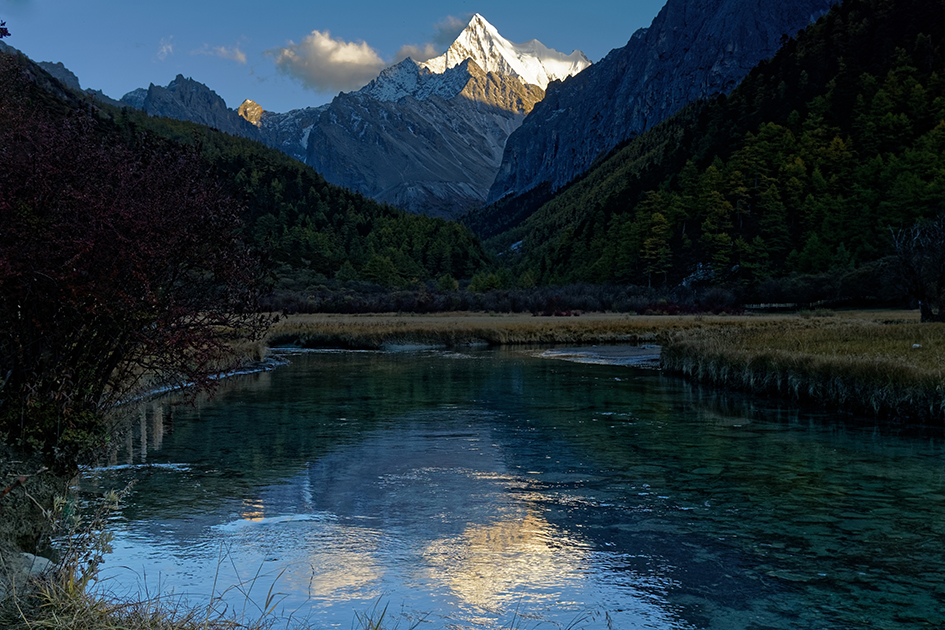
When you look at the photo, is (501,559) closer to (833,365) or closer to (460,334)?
(833,365)

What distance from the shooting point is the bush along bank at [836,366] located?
68.2 ft

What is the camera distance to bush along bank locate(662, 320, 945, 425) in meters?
20.8

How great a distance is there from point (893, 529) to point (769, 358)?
1738 centimetres

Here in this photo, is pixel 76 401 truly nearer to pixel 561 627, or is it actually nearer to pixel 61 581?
pixel 61 581

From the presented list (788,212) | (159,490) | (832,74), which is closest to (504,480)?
(159,490)

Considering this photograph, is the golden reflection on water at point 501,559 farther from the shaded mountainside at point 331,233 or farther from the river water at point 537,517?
the shaded mountainside at point 331,233

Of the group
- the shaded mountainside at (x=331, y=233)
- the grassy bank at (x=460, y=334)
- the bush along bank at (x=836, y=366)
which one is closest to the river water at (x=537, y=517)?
the bush along bank at (x=836, y=366)

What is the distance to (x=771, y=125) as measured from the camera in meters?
115

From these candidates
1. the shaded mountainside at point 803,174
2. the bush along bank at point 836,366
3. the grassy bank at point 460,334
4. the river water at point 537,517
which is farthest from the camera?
the shaded mountainside at point 803,174

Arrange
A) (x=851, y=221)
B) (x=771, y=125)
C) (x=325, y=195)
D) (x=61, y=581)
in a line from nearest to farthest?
(x=61, y=581) < (x=851, y=221) < (x=771, y=125) < (x=325, y=195)

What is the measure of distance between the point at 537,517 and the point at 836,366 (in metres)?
16.0

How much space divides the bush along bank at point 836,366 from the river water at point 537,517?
52.1 inches

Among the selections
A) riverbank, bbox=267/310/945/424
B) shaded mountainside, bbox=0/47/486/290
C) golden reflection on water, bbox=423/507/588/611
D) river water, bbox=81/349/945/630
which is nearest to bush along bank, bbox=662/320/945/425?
riverbank, bbox=267/310/945/424

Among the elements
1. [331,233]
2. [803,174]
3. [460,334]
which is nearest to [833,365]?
[460,334]
